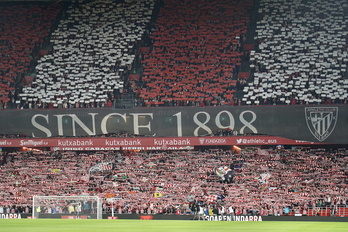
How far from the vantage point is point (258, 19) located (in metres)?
43.4

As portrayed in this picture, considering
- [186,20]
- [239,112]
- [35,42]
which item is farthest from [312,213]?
[35,42]

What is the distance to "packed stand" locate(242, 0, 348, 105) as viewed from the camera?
1478 inches

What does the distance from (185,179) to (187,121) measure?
3.16 meters

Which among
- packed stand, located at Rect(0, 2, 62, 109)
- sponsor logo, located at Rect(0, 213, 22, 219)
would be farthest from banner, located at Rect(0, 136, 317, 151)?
sponsor logo, located at Rect(0, 213, 22, 219)

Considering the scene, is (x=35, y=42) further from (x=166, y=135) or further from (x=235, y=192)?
(x=235, y=192)

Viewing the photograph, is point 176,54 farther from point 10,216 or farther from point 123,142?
point 10,216

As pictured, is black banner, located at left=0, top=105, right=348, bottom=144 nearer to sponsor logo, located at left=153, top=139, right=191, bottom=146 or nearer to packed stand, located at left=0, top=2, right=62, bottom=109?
sponsor logo, located at left=153, top=139, right=191, bottom=146

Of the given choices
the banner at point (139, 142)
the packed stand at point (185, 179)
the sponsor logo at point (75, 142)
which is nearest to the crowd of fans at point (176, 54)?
the banner at point (139, 142)

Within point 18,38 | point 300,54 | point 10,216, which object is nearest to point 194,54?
point 300,54

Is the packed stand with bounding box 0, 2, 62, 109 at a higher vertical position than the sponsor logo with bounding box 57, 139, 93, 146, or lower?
higher

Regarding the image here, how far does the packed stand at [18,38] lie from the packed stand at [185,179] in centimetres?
419

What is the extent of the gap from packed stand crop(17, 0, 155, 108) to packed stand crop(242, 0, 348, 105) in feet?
25.8

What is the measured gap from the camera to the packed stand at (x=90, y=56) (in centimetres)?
4025

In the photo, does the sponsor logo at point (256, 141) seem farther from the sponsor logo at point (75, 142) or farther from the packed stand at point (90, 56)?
the sponsor logo at point (75, 142)
